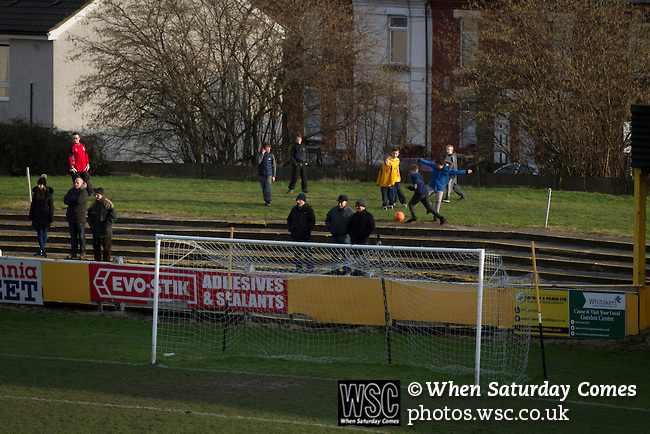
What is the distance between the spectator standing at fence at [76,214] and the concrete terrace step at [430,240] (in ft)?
2.91

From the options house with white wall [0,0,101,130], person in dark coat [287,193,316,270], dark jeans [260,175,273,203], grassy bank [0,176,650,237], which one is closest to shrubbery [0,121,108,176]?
grassy bank [0,176,650,237]

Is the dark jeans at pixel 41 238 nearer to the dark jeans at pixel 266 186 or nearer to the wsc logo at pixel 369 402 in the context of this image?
the dark jeans at pixel 266 186

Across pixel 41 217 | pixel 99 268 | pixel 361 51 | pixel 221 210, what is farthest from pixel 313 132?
pixel 99 268

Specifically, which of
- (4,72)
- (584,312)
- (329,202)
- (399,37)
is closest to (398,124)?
(399,37)

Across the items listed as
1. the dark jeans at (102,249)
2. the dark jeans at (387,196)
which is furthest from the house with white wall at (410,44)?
the dark jeans at (102,249)

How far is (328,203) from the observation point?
23.5m

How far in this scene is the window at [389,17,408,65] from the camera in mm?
39531

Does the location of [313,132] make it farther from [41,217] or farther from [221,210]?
[41,217]

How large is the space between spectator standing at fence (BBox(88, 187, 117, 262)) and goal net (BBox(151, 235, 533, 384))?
10.5 feet

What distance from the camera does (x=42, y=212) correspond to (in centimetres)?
1867

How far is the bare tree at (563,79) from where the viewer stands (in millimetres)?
29422

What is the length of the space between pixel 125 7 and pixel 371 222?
841 inches

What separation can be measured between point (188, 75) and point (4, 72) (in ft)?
29.9

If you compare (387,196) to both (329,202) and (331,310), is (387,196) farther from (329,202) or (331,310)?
(331,310)
